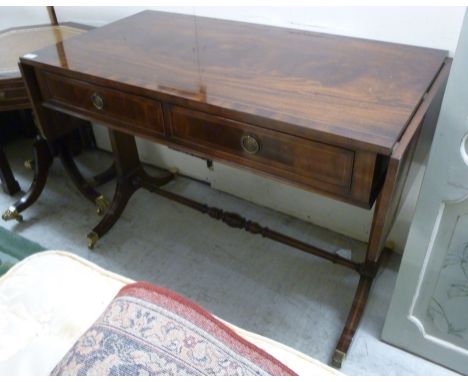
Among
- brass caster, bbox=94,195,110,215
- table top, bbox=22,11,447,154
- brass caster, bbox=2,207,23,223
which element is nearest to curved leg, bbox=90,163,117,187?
brass caster, bbox=94,195,110,215

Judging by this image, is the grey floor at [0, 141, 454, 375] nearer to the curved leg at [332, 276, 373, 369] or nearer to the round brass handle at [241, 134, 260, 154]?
the curved leg at [332, 276, 373, 369]

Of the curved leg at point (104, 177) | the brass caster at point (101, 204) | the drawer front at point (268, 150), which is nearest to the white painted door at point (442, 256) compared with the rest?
the drawer front at point (268, 150)

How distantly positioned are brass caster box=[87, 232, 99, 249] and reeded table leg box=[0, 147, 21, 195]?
1.90 ft

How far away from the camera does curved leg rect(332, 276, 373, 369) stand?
4.31 feet

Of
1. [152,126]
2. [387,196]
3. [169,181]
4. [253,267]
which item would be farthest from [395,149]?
[169,181]

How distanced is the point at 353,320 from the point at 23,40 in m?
1.75

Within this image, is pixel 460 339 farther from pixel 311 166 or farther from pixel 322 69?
pixel 322 69

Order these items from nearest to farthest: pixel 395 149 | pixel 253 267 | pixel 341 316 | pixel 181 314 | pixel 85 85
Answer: pixel 181 314
pixel 395 149
pixel 85 85
pixel 341 316
pixel 253 267

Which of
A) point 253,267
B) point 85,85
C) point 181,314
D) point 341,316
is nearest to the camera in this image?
point 181,314

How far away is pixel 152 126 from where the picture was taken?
1201mm

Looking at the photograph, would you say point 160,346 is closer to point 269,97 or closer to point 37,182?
point 269,97

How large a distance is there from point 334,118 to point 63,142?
4.52 ft

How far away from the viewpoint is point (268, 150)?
1021 mm

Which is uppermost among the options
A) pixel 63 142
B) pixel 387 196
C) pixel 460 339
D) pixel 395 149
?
pixel 395 149
